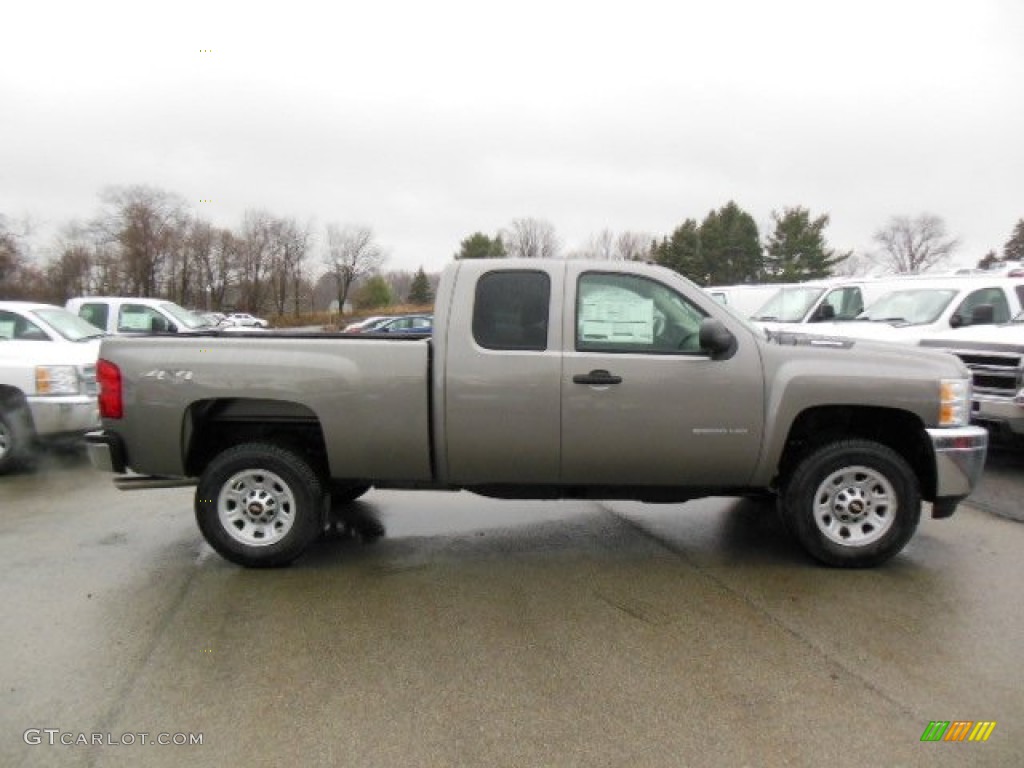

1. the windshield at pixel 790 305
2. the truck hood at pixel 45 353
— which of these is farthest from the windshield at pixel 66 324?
the windshield at pixel 790 305

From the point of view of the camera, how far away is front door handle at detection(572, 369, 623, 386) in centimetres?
421

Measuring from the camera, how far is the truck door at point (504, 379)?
4238 millimetres

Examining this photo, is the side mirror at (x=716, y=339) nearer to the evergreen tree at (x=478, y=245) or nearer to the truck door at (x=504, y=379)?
the truck door at (x=504, y=379)

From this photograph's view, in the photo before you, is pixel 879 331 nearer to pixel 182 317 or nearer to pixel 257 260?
pixel 182 317

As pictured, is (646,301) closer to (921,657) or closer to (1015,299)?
(921,657)

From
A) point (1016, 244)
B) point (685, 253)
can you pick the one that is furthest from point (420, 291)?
point (1016, 244)

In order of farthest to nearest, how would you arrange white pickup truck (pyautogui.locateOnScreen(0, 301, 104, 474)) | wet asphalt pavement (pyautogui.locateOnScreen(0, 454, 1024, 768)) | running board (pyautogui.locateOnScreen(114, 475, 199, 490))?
white pickup truck (pyautogui.locateOnScreen(0, 301, 104, 474)), running board (pyautogui.locateOnScreen(114, 475, 199, 490)), wet asphalt pavement (pyautogui.locateOnScreen(0, 454, 1024, 768))

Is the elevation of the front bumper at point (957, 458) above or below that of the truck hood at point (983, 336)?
below

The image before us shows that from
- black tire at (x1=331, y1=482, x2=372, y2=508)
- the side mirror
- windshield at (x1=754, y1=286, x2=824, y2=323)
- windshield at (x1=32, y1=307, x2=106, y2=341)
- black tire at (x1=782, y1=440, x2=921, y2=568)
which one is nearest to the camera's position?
the side mirror

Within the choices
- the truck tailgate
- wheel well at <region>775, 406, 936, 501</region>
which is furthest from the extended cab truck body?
the truck tailgate

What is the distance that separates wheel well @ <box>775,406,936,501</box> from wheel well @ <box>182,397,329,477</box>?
3.03 meters

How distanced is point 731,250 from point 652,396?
5948 cm

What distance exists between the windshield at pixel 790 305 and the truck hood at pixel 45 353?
11.0m

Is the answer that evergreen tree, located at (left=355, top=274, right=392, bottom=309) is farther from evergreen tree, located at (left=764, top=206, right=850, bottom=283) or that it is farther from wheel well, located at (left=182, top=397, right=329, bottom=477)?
wheel well, located at (left=182, top=397, right=329, bottom=477)
